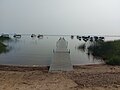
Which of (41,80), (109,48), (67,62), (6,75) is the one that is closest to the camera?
(41,80)

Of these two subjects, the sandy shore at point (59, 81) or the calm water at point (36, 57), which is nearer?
the sandy shore at point (59, 81)

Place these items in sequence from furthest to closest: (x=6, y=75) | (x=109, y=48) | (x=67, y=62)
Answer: (x=109, y=48) < (x=67, y=62) < (x=6, y=75)

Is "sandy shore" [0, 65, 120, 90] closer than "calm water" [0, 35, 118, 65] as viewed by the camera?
Yes

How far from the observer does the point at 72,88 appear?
1170 centimetres

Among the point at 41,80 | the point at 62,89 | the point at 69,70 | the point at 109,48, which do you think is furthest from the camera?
the point at 109,48

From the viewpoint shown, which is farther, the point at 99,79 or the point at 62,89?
the point at 99,79

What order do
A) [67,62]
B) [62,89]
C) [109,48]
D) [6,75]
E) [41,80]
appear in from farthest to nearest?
[109,48], [67,62], [6,75], [41,80], [62,89]

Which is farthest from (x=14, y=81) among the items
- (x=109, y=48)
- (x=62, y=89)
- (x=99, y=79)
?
(x=109, y=48)

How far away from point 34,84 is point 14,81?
1.25m

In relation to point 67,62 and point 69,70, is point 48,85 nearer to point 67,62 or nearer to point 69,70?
point 69,70

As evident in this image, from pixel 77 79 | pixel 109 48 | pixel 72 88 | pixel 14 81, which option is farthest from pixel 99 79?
pixel 109 48

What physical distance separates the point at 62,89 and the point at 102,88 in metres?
1.78

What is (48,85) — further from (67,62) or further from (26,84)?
(67,62)

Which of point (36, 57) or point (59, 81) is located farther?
point (36, 57)
